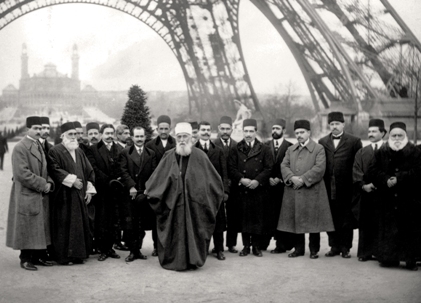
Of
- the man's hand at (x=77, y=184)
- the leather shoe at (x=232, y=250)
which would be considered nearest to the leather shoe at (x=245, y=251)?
the leather shoe at (x=232, y=250)

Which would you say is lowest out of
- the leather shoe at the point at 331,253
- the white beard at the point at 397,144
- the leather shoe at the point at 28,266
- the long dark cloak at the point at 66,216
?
the leather shoe at the point at 28,266

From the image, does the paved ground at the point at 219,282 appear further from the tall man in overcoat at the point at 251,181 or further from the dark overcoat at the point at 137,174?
the dark overcoat at the point at 137,174

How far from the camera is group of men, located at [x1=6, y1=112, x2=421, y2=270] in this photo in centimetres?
525

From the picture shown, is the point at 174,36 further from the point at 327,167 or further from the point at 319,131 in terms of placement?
the point at 327,167

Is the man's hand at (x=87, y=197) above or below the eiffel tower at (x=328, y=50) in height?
below

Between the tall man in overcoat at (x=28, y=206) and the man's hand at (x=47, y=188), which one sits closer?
the tall man in overcoat at (x=28, y=206)

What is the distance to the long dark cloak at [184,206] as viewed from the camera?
17.2 ft

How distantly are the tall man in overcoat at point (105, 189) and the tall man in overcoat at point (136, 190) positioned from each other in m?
0.18

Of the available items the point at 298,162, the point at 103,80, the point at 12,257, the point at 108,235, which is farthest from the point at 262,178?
the point at 103,80

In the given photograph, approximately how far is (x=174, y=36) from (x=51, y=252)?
20.0 meters

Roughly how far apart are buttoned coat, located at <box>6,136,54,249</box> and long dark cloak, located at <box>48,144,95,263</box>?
0.55 ft

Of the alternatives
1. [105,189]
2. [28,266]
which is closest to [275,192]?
[105,189]

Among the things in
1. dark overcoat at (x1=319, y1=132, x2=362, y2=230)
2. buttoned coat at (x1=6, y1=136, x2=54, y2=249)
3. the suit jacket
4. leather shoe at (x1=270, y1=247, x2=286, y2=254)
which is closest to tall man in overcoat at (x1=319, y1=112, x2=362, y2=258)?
dark overcoat at (x1=319, y1=132, x2=362, y2=230)

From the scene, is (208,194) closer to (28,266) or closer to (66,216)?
(66,216)
